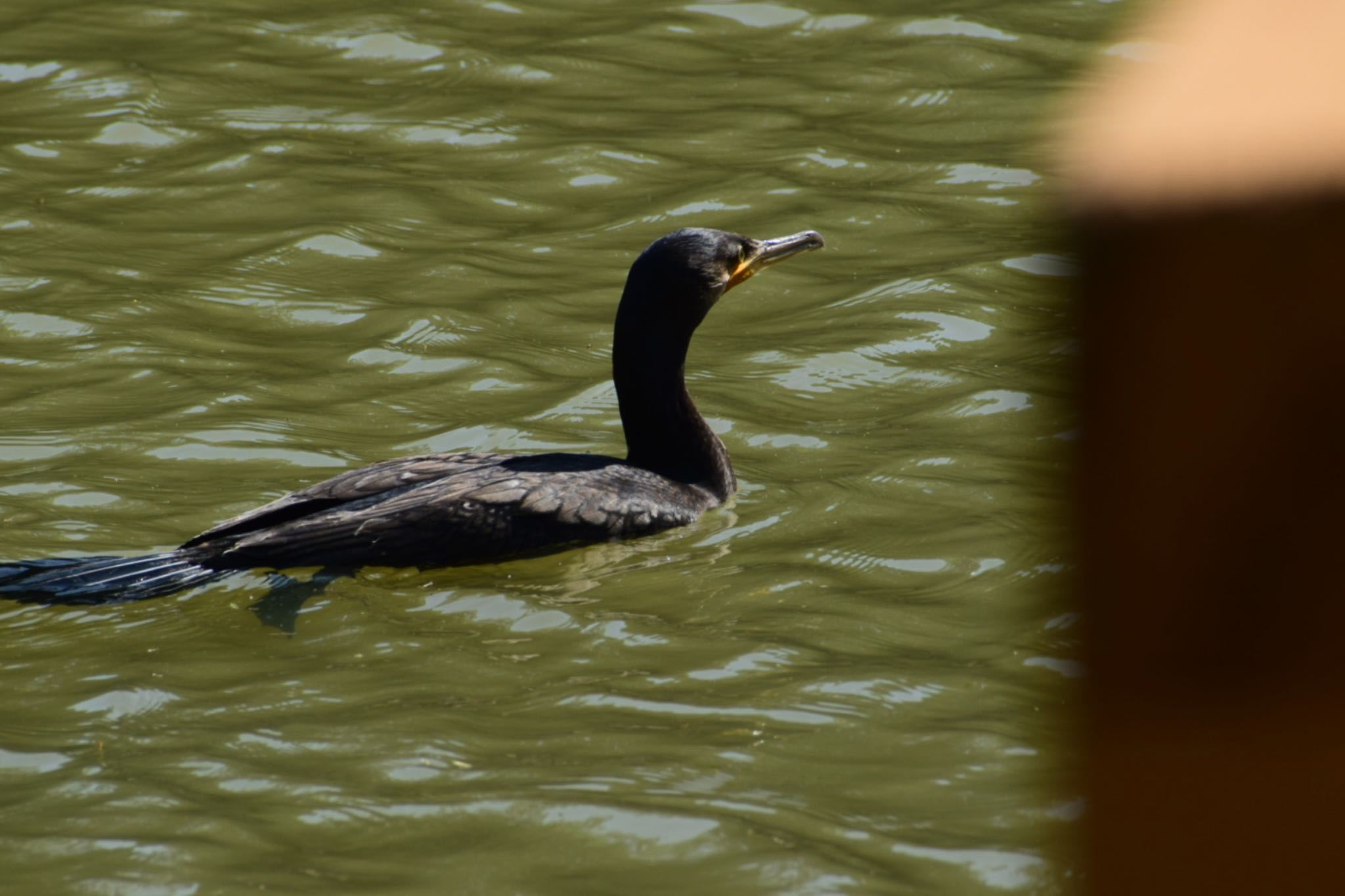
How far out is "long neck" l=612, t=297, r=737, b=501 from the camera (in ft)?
20.2

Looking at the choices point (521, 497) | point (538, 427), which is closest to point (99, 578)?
point (521, 497)

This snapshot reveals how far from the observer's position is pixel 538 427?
6.84 metres

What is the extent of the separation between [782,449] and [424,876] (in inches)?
132

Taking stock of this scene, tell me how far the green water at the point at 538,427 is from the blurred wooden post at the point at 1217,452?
0.17 ft

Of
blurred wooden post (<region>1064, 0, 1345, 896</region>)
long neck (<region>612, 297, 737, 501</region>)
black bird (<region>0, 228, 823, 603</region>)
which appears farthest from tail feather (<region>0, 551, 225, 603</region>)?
blurred wooden post (<region>1064, 0, 1345, 896</region>)

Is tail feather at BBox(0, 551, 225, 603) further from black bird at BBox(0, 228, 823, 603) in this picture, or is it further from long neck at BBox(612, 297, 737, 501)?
long neck at BBox(612, 297, 737, 501)

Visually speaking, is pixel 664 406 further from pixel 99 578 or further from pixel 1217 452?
pixel 1217 452

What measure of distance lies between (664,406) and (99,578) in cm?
209

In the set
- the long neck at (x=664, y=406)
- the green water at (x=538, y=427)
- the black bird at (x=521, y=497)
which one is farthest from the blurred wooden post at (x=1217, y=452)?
the long neck at (x=664, y=406)

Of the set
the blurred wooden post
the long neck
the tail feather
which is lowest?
the tail feather

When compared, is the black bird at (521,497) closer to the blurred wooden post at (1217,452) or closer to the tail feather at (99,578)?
the tail feather at (99,578)

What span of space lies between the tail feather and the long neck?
168cm

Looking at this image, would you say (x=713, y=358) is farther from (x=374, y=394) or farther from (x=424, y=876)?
(x=424, y=876)

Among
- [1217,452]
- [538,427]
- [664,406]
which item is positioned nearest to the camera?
[1217,452]
